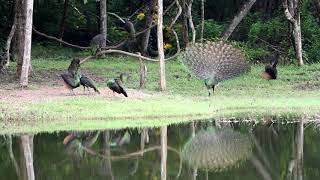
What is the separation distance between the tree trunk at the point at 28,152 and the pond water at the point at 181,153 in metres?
0.06

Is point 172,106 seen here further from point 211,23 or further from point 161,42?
point 211,23

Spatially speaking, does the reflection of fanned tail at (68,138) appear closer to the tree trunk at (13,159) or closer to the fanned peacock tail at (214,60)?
the tree trunk at (13,159)

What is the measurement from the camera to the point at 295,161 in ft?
40.3

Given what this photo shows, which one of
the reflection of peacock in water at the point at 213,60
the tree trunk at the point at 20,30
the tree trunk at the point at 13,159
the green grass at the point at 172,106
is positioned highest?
the tree trunk at the point at 20,30

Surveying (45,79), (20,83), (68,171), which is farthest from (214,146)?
(45,79)

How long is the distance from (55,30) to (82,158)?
26044mm

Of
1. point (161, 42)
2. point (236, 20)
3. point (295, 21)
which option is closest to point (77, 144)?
point (161, 42)

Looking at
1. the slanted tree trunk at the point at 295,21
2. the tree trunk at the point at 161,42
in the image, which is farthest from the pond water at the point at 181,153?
the slanted tree trunk at the point at 295,21

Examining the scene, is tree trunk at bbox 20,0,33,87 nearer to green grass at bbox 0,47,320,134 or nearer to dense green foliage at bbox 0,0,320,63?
green grass at bbox 0,47,320,134

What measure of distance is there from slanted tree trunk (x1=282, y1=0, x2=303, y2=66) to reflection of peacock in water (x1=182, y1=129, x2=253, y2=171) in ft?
47.2

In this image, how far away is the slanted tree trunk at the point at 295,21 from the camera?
1160 inches

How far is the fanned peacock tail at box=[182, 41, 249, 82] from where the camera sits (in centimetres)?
2183

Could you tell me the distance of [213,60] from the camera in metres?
21.8

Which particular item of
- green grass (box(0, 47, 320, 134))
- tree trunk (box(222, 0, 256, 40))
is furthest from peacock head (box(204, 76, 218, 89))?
tree trunk (box(222, 0, 256, 40))
